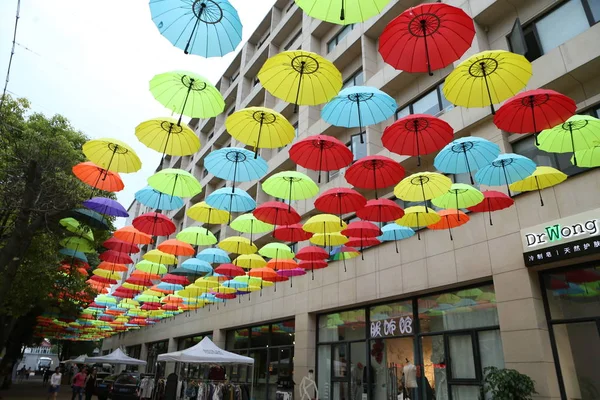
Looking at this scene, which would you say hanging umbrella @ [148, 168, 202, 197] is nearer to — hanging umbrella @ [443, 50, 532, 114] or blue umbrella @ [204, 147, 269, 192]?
blue umbrella @ [204, 147, 269, 192]

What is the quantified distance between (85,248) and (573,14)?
735 inches

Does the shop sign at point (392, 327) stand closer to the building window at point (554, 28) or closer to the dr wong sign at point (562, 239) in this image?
the dr wong sign at point (562, 239)

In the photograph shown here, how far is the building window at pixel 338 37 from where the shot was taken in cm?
2067

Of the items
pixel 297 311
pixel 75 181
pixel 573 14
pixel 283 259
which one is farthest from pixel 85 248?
pixel 573 14

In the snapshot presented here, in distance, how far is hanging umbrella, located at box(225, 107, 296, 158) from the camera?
8.20 meters

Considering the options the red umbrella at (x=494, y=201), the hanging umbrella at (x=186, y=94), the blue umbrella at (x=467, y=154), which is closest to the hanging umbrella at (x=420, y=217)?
the red umbrella at (x=494, y=201)

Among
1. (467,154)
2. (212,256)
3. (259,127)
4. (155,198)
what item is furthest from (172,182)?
(467,154)

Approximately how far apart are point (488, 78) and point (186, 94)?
574 centimetres

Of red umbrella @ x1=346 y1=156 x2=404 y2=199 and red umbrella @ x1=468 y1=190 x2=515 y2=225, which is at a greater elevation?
red umbrella @ x1=346 y1=156 x2=404 y2=199

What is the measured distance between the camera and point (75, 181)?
53.5ft

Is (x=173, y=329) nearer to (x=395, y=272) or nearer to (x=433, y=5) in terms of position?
(x=395, y=272)

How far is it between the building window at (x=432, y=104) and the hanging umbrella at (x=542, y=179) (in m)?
4.92

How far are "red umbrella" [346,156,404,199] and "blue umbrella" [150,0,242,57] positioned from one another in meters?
3.92

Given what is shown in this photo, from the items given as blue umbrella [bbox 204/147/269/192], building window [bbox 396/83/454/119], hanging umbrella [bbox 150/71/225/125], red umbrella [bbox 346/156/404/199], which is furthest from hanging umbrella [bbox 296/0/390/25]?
building window [bbox 396/83/454/119]
